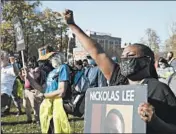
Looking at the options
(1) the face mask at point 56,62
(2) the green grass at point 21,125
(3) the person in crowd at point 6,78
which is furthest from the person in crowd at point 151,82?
(2) the green grass at point 21,125

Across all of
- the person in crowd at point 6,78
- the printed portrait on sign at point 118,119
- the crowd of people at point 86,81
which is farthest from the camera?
the person in crowd at point 6,78

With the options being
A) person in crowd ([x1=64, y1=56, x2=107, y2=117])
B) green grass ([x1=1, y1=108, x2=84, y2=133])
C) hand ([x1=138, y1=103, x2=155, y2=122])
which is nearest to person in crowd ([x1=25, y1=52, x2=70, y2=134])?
person in crowd ([x1=64, y1=56, x2=107, y2=117])

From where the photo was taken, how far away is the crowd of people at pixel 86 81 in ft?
9.58

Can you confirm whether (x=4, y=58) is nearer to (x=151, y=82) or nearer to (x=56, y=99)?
(x=56, y=99)

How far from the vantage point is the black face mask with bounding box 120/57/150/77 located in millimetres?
3039

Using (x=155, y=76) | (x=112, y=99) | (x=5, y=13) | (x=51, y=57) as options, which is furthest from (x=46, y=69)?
(x=5, y=13)

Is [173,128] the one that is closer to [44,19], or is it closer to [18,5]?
[18,5]

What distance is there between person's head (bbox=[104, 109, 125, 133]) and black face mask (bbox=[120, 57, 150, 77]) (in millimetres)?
497

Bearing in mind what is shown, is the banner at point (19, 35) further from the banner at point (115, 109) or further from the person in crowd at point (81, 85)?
the banner at point (115, 109)

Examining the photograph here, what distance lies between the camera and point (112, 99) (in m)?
2.65

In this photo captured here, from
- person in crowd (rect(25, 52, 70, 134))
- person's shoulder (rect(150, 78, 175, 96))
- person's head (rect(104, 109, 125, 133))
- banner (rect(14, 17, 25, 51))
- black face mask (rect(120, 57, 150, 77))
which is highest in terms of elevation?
banner (rect(14, 17, 25, 51))

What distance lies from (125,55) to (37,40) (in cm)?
3907

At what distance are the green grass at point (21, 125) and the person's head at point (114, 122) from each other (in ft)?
22.3

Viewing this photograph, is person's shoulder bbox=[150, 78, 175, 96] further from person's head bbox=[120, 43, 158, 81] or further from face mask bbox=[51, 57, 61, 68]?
face mask bbox=[51, 57, 61, 68]
